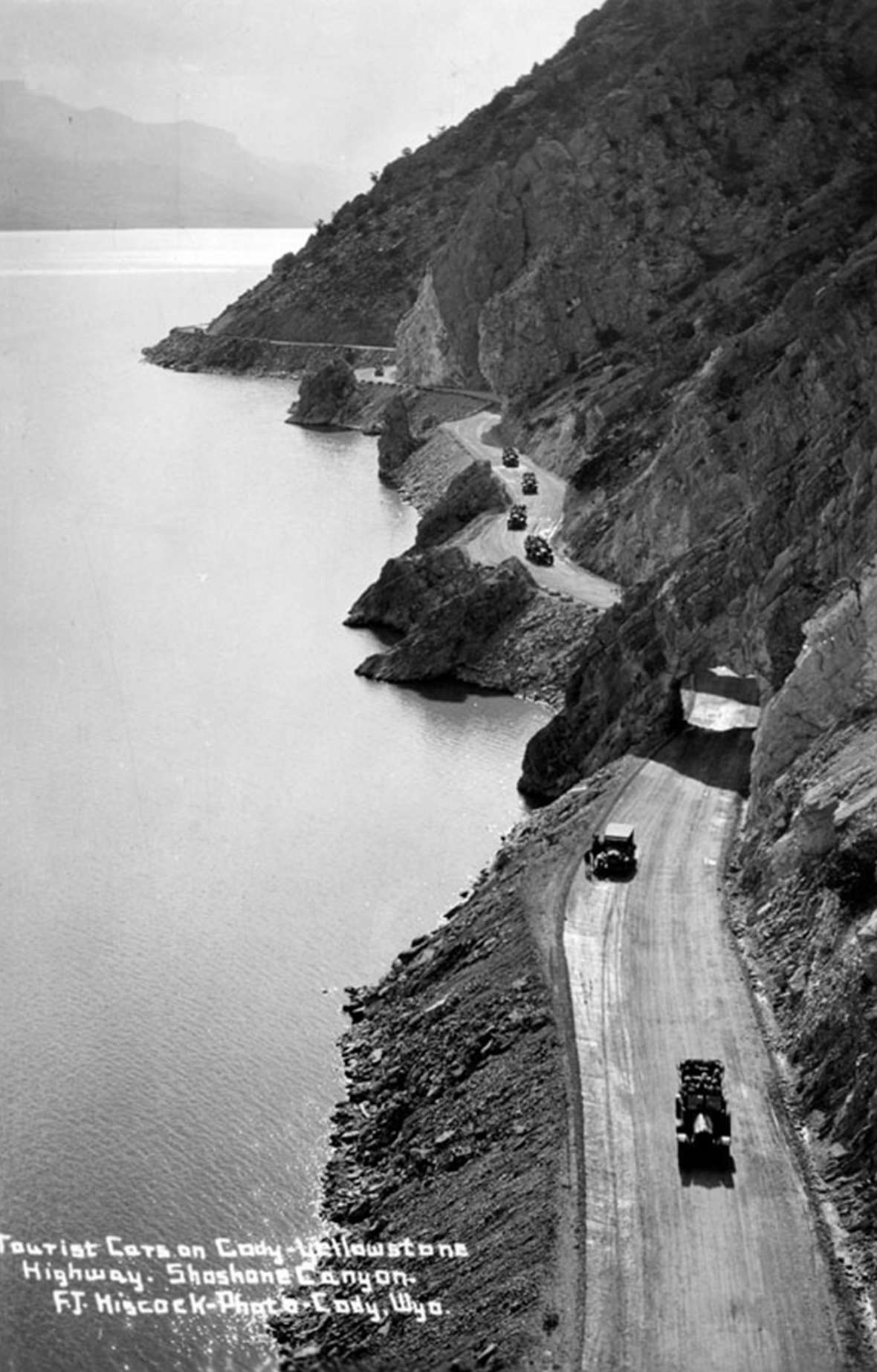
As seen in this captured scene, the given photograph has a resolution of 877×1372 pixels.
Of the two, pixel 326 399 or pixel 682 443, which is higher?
pixel 326 399

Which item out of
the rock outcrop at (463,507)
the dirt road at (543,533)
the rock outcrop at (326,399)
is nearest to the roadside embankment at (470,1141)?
the dirt road at (543,533)

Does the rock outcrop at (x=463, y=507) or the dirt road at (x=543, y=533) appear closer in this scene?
the dirt road at (x=543, y=533)

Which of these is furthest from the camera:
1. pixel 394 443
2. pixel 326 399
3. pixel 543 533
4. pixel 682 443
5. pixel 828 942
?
pixel 326 399

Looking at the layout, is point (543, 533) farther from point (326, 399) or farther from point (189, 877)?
point (326, 399)

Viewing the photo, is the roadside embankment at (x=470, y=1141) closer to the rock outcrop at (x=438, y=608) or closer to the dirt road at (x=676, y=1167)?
the dirt road at (x=676, y=1167)

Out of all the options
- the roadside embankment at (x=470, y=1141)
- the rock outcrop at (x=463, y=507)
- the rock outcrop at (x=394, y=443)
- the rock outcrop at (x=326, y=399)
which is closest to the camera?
the roadside embankment at (x=470, y=1141)

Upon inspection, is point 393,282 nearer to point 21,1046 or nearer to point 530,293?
point 530,293

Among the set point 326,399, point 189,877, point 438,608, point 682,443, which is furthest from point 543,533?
point 326,399
